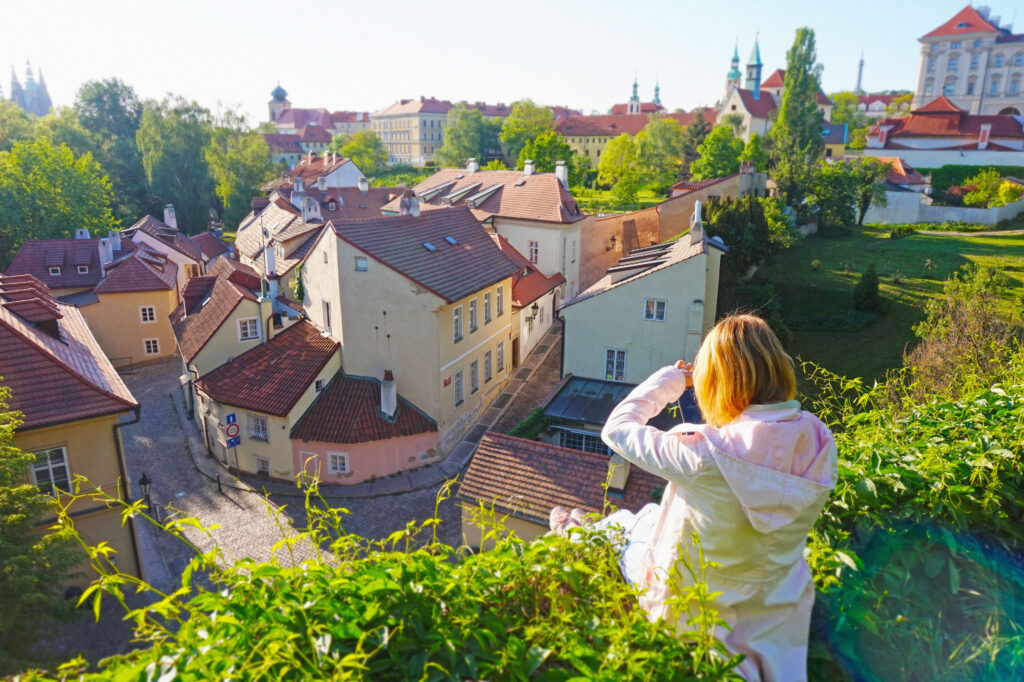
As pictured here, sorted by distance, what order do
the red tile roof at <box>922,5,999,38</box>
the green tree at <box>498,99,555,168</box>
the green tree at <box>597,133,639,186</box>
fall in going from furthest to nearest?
the green tree at <box>498,99,555,168</box> < the red tile roof at <box>922,5,999,38</box> < the green tree at <box>597,133,639,186</box>

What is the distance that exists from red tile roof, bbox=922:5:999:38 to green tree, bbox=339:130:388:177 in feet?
261

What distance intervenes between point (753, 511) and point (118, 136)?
301ft

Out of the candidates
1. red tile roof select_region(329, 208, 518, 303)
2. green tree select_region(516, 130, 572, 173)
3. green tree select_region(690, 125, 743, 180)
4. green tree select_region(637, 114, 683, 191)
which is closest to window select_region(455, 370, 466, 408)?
red tile roof select_region(329, 208, 518, 303)

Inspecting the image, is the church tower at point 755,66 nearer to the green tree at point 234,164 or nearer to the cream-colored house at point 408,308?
the green tree at point 234,164

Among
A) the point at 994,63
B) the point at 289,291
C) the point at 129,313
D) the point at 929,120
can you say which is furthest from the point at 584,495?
the point at 994,63

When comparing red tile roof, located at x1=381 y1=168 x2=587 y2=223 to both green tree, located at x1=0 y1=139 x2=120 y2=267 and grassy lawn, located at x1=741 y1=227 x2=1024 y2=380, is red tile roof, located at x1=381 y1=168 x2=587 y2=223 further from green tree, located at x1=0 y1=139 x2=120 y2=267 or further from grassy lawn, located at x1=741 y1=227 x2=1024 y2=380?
green tree, located at x1=0 y1=139 x2=120 y2=267

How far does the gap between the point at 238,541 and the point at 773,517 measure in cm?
1841

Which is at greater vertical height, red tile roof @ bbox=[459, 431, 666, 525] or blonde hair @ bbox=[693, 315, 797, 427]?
blonde hair @ bbox=[693, 315, 797, 427]

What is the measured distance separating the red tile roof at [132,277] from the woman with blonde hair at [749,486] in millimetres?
36075

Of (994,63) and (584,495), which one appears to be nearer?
(584,495)

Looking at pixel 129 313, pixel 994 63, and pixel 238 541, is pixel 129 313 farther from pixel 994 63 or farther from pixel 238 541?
Answer: pixel 994 63

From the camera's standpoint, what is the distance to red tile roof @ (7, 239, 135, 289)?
3428cm

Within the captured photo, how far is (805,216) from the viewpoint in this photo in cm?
4106

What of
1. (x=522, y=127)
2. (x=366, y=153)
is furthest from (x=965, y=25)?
(x=366, y=153)
